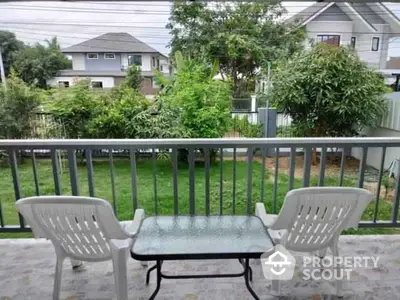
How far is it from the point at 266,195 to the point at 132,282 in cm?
269

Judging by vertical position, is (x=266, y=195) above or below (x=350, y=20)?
below

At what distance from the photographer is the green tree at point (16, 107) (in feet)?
18.6

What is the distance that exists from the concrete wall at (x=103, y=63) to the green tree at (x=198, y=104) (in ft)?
13.8

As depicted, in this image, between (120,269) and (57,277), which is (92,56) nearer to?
(57,277)

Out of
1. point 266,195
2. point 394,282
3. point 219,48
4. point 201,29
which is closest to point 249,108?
point 219,48

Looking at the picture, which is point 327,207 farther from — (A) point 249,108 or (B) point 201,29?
(B) point 201,29

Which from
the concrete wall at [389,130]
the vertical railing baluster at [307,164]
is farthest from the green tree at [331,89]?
the vertical railing baluster at [307,164]

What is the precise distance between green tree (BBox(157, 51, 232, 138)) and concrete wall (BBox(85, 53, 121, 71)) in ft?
13.8

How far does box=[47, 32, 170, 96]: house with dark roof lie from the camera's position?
822cm

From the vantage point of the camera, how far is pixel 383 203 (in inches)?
156

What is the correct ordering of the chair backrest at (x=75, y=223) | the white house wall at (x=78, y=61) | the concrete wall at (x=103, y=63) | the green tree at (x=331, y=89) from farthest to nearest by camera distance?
1. the concrete wall at (x=103, y=63)
2. the white house wall at (x=78, y=61)
3. the green tree at (x=331, y=89)
4. the chair backrest at (x=75, y=223)

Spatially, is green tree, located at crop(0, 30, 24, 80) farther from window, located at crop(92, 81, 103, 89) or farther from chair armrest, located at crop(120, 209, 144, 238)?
chair armrest, located at crop(120, 209, 144, 238)

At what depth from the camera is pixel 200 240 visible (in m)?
1.64
